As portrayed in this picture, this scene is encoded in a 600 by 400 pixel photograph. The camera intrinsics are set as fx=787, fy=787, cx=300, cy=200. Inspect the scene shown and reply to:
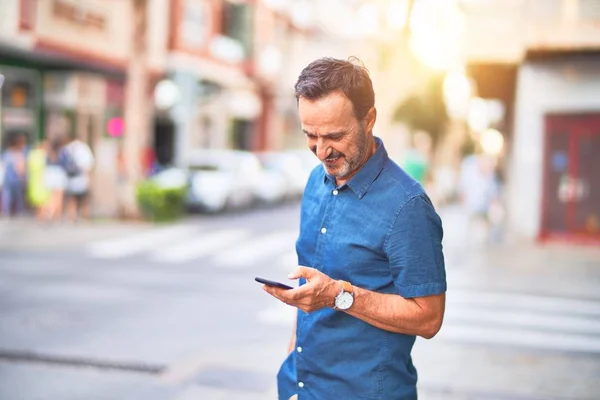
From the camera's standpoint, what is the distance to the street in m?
6.16

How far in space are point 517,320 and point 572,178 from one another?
922cm

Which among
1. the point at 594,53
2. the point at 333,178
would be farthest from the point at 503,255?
the point at 333,178

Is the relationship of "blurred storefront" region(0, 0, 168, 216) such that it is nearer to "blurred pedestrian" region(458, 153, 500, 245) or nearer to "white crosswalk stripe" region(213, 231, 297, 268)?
"white crosswalk stripe" region(213, 231, 297, 268)

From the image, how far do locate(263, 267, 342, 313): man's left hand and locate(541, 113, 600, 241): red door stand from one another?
630 inches

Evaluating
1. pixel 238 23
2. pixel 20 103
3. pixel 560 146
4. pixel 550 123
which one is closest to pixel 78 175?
pixel 20 103

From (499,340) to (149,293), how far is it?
174 inches

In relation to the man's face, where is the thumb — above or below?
below

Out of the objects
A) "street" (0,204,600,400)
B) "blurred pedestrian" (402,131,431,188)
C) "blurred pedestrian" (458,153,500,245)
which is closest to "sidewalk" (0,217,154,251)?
"street" (0,204,600,400)

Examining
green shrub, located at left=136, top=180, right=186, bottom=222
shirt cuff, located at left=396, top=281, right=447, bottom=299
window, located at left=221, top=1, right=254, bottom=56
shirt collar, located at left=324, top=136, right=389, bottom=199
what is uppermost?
window, located at left=221, top=1, right=254, bottom=56

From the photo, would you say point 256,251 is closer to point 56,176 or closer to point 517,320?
point 56,176

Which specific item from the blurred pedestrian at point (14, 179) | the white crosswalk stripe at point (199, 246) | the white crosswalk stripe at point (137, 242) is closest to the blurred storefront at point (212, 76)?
the blurred pedestrian at point (14, 179)

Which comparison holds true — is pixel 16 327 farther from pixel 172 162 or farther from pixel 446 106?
pixel 446 106

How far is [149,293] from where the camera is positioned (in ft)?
32.8

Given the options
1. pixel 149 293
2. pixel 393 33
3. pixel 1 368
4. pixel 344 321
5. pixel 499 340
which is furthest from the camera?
pixel 393 33
